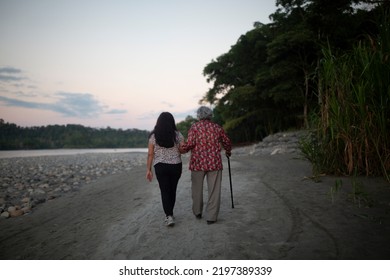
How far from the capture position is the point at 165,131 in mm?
3342

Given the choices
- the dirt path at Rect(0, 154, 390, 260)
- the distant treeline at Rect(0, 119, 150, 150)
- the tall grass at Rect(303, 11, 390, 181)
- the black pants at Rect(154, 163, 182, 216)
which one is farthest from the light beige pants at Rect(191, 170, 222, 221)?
the distant treeline at Rect(0, 119, 150, 150)

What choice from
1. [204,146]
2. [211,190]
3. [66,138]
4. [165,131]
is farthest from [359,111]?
[66,138]

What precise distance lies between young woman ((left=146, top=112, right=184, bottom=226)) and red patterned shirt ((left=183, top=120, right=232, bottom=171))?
222mm

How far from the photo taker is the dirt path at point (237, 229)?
2.49 metres

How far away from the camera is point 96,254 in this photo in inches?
113

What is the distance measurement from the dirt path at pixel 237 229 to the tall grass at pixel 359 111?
1.29 feet

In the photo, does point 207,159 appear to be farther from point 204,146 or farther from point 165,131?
point 165,131

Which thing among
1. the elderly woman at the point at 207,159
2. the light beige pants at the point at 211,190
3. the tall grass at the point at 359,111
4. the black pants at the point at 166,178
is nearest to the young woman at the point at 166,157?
the black pants at the point at 166,178

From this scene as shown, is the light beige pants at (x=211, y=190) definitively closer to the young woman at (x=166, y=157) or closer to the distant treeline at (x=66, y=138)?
the young woman at (x=166, y=157)

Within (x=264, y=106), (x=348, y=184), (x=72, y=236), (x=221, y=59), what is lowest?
(x=72, y=236)

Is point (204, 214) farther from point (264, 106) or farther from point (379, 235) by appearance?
point (264, 106)

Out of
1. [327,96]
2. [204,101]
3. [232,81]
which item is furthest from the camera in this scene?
[204,101]

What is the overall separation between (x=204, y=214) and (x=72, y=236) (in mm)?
2109
